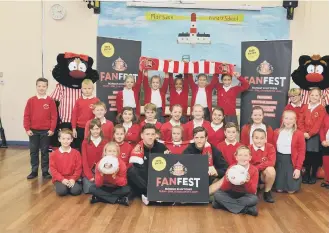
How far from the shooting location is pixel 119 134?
4.02 meters

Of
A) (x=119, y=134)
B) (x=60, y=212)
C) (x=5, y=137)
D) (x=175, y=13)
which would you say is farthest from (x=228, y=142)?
(x=5, y=137)

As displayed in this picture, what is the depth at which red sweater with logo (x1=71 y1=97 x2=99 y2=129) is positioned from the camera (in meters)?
4.56

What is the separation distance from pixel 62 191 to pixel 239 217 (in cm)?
180

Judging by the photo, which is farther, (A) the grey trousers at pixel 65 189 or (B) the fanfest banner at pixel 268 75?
(B) the fanfest banner at pixel 268 75

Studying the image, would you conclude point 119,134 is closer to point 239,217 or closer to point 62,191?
point 62,191

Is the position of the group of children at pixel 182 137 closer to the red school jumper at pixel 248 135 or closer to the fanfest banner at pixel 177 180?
the red school jumper at pixel 248 135

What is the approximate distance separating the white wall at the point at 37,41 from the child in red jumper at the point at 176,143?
311cm

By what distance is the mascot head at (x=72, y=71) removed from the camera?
4.79 meters

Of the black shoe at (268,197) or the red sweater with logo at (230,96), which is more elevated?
the red sweater with logo at (230,96)

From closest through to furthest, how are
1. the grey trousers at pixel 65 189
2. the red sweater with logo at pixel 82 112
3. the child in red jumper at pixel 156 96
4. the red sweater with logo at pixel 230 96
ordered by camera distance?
the grey trousers at pixel 65 189 → the red sweater with logo at pixel 82 112 → the red sweater with logo at pixel 230 96 → the child in red jumper at pixel 156 96

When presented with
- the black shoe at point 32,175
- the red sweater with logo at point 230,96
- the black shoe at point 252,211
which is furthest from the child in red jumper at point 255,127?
the black shoe at point 32,175

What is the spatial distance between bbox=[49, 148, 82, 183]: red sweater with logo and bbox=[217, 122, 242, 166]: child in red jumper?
4.98ft

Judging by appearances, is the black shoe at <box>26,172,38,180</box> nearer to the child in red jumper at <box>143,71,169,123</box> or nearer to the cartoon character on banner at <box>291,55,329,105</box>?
the child in red jumper at <box>143,71,169,123</box>

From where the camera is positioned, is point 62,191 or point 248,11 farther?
point 248,11
